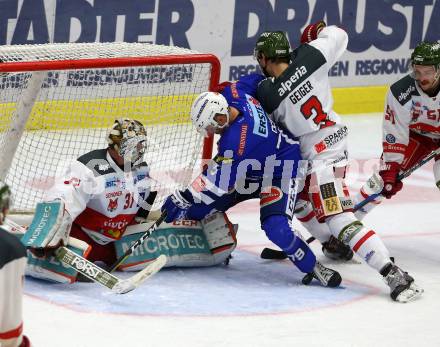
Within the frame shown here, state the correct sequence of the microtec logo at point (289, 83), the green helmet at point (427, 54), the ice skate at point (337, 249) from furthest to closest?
the ice skate at point (337, 249) < the green helmet at point (427, 54) < the microtec logo at point (289, 83)

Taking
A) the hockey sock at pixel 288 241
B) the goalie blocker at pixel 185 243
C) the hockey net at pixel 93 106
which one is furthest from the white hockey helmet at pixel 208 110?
the hockey net at pixel 93 106

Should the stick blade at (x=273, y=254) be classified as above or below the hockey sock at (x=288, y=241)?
below

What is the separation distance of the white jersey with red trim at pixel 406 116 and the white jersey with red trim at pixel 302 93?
45 cm

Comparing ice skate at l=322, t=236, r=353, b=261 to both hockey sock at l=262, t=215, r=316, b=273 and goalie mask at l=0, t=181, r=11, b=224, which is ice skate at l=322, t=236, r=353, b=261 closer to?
hockey sock at l=262, t=215, r=316, b=273

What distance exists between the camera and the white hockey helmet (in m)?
4.62

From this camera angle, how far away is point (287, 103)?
16.1 ft

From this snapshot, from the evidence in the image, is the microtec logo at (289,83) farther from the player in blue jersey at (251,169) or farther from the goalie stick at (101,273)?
the goalie stick at (101,273)

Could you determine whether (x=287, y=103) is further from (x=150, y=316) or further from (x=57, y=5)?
(x=57, y=5)

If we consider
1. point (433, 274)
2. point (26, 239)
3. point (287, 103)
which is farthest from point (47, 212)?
point (433, 274)

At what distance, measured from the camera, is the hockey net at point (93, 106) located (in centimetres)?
534

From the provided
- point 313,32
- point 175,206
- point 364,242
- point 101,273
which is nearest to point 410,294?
point 364,242

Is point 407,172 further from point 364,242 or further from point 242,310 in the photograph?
point 242,310

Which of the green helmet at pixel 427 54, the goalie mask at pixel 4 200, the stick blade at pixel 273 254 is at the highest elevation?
the green helmet at pixel 427 54

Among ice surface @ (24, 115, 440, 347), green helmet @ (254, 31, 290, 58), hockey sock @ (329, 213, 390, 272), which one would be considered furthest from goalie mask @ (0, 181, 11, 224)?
green helmet @ (254, 31, 290, 58)
